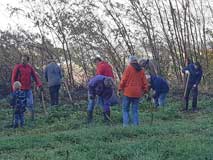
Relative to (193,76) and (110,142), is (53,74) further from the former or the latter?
(110,142)

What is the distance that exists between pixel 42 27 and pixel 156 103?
7978mm

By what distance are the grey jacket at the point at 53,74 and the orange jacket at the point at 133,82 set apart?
20.9 feet

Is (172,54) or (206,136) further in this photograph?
(172,54)

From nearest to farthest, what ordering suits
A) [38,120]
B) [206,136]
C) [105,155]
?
[105,155], [206,136], [38,120]

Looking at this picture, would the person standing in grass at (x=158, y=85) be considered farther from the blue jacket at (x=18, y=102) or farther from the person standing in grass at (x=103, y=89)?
the blue jacket at (x=18, y=102)

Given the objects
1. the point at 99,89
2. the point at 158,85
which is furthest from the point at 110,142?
the point at 158,85

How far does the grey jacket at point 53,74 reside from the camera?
18.9 meters

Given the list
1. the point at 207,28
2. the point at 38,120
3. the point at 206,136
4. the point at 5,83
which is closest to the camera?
the point at 206,136

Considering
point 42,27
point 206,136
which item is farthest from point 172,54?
point 206,136

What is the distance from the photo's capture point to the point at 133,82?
1271cm

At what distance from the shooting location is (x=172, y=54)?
2684 cm

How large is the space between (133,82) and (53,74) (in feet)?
21.6

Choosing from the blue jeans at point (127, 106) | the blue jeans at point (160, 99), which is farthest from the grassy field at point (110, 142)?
the blue jeans at point (160, 99)

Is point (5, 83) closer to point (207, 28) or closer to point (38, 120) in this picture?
point (38, 120)
